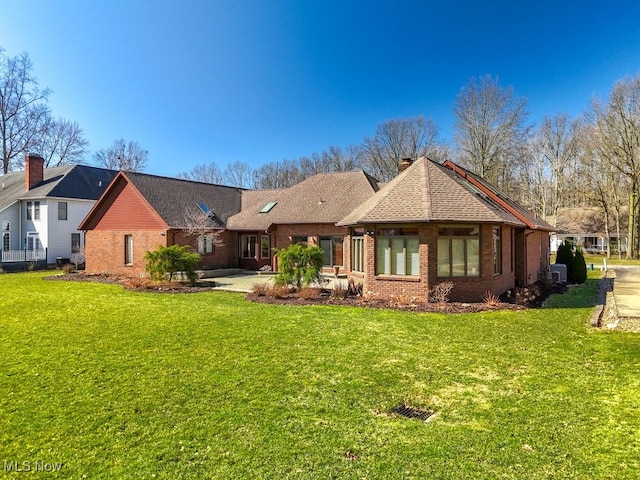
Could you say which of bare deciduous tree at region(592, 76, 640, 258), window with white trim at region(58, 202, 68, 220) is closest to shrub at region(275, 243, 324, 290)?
window with white trim at region(58, 202, 68, 220)

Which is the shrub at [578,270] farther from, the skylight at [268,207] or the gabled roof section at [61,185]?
the gabled roof section at [61,185]

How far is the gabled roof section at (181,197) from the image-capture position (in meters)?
21.9

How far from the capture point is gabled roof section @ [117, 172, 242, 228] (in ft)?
72.0

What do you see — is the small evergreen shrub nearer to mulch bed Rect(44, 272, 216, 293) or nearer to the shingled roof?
the shingled roof

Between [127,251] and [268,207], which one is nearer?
[127,251]

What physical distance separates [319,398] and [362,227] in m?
10.0

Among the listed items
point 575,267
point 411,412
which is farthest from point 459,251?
point 575,267

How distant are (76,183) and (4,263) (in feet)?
27.8

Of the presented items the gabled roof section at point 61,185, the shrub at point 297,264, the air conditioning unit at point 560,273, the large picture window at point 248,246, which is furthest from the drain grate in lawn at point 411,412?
the gabled roof section at point 61,185

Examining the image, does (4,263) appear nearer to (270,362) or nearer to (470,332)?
(270,362)

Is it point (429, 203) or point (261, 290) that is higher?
point (429, 203)

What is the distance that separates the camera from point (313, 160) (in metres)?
60.5

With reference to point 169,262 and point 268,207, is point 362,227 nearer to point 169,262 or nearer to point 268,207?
point 169,262

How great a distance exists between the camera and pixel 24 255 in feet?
88.8
